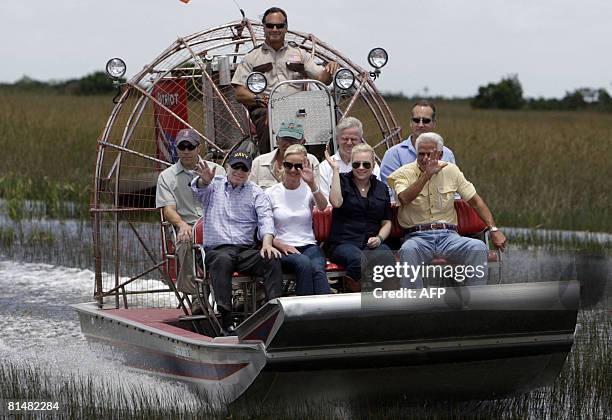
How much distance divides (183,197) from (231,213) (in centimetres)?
106

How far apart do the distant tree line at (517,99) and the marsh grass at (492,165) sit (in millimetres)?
20797

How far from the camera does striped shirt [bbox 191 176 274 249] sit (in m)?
8.82

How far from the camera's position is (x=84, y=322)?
433 inches

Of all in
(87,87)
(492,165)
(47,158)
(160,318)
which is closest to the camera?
(160,318)

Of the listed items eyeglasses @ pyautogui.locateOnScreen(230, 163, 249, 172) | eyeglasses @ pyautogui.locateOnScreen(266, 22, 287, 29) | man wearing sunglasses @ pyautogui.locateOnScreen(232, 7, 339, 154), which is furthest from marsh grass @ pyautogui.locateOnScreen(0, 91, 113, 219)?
eyeglasses @ pyautogui.locateOnScreen(230, 163, 249, 172)

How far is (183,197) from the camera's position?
982cm

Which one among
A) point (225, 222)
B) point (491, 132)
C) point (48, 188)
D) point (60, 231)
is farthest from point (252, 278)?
point (491, 132)

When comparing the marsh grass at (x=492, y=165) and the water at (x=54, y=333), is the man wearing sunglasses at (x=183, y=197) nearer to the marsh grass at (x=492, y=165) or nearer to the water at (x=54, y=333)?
the water at (x=54, y=333)

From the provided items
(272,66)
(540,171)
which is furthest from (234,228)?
(540,171)

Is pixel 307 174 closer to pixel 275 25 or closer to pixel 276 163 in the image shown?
pixel 276 163

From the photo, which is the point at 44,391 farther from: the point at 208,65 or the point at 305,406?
the point at 208,65

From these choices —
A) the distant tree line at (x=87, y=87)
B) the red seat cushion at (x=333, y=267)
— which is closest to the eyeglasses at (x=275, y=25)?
the red seat cushion at (x=333, y=267)

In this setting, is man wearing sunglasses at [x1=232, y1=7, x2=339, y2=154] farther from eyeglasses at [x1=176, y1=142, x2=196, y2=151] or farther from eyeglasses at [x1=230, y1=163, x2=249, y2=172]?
eyeglasses at [x1=230, y1=163, x2=249, y2=172]

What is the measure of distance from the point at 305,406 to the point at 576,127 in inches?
936
